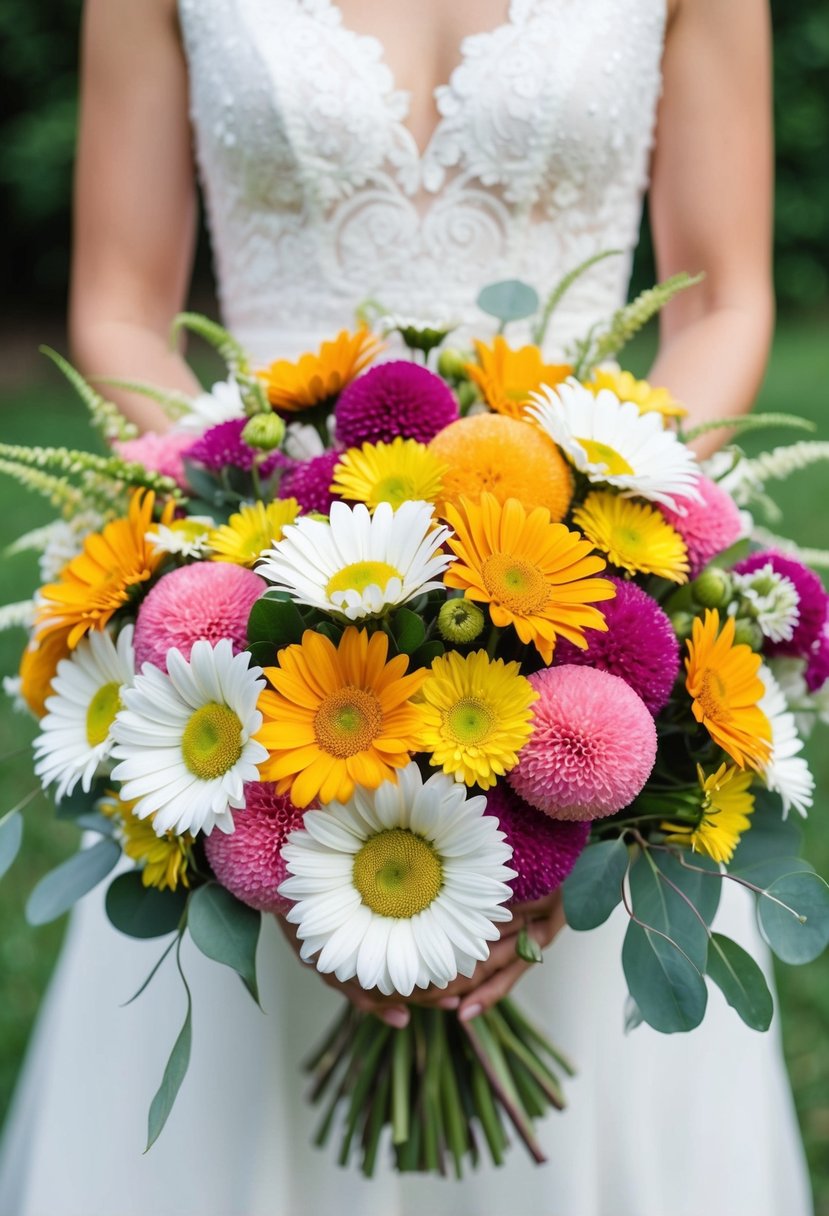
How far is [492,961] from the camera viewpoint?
1.14m

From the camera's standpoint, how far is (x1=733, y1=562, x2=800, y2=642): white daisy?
39.8 inches

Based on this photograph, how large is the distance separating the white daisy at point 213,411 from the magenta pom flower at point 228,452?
11cm

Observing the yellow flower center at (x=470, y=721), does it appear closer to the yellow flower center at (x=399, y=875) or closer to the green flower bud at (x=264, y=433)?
the yellow flower center at (x=399, y=875)

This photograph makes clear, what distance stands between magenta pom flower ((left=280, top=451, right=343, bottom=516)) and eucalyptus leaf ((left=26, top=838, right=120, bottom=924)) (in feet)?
1.39

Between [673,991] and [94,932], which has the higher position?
[673,991]

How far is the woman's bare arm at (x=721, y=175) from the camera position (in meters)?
1.57

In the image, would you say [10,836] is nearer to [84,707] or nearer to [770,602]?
[84,707]

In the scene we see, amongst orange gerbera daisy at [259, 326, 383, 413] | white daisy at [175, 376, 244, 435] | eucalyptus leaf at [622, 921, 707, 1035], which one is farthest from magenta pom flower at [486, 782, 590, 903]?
white daisy at [175, 376, 244, 435]

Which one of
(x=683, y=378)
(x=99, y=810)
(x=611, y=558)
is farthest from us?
(x=683, y=378)

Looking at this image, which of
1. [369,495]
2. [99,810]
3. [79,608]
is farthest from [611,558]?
[99,810]

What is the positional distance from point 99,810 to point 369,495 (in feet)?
1.57

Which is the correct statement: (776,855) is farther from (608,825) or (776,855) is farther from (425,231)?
(425,231)

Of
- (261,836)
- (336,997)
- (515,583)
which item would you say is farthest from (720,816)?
(336,997)

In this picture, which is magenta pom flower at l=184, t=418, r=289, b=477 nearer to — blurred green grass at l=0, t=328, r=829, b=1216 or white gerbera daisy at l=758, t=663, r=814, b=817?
blurred green grass at l=0, t=328, r=829, b=1216
